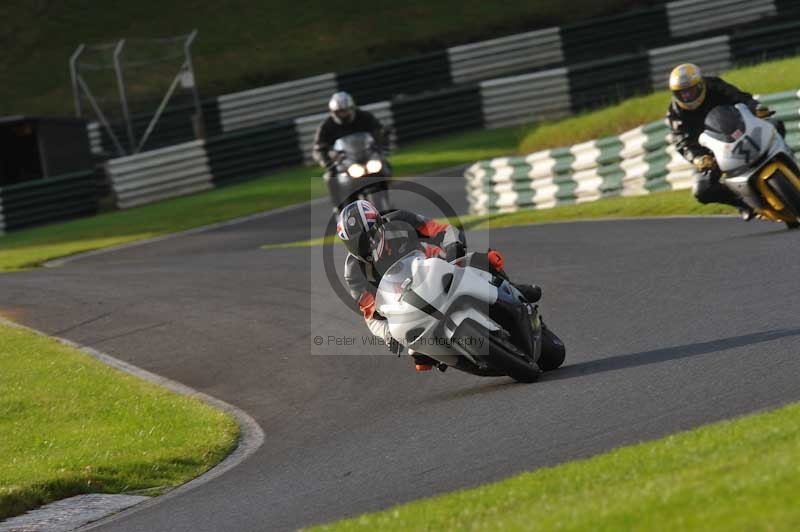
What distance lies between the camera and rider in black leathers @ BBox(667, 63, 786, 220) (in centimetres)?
1292

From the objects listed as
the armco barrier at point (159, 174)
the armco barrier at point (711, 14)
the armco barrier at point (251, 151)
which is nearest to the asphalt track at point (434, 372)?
the armco barrier at point (159, 174)

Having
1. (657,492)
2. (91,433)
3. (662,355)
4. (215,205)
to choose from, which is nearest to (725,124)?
(662,355)

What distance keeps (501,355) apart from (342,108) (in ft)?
32.1

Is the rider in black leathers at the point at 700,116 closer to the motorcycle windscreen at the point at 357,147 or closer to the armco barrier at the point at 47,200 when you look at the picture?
the motorcycle windscreen at the point at 357,147

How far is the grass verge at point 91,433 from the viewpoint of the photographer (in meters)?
8.74

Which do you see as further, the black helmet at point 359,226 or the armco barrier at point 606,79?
the armco barrier at point 606,79

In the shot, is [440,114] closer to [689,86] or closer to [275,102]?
[275,102]

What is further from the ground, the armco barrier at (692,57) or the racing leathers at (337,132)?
A: the racing leathers at (337,132)

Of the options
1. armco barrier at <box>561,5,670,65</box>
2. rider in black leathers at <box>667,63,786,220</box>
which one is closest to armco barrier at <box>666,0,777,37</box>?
armco barrier at <box>561,5,670,65</box>

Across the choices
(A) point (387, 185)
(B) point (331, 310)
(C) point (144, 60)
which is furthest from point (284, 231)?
(B) point (331, 310)

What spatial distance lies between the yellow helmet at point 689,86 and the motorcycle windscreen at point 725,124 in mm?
349

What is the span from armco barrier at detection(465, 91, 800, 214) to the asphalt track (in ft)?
8.20

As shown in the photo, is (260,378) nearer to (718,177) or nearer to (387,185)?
(718,177)

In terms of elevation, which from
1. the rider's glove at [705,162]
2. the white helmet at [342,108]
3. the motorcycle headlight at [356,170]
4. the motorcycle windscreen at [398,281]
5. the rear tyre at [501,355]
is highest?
the white helmet at [342,108]
